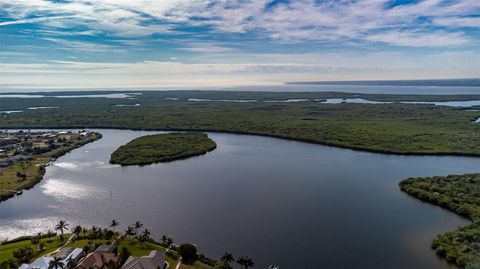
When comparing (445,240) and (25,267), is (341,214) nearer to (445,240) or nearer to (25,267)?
(445,240)

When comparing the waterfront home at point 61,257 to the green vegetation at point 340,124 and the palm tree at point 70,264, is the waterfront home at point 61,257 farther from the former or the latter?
the green vegetation at point 340,124

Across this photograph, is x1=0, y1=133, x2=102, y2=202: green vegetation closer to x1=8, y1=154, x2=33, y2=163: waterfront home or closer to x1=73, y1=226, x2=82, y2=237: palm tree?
x1=8, y1=154, x2=33, y2=163: waterfront home

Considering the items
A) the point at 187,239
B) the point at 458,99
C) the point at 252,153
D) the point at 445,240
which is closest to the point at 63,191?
the point at 187,239

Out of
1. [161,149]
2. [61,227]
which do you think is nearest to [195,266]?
[61,227]

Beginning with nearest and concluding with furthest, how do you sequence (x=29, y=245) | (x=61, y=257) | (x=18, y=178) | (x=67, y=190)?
(x=61, y=257)
(x=29, y=245)
(x=67, y=190)
(x=18, y=178)

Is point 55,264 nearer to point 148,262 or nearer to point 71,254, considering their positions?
point 71,254

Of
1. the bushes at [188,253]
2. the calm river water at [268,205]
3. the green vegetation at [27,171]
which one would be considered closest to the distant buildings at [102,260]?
the bushes at [188,253]

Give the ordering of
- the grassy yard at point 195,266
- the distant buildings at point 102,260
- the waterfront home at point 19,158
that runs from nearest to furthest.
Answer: the distant buildings at point 102,260
the grassy yard at point 195,266
the waterfront home at point 19,158
